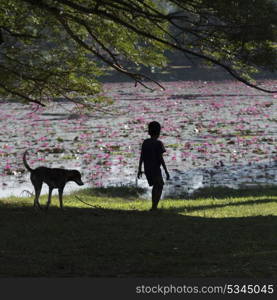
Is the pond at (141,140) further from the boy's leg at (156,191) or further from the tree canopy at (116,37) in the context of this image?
the boy's leg at (156,191)

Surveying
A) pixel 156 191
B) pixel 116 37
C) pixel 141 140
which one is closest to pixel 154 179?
pixel 156 191

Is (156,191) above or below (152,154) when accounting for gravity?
below

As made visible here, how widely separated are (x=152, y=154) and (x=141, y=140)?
49.9 feet

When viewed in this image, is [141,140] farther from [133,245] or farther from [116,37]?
[133,245]

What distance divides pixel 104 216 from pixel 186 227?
2075 millimetres

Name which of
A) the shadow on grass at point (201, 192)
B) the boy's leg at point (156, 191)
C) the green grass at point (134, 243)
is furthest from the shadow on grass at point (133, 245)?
the shadow on grass at point (201, 192)

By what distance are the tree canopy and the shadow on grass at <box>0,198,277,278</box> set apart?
2843 mm

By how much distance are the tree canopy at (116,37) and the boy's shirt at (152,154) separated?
1.49 metres

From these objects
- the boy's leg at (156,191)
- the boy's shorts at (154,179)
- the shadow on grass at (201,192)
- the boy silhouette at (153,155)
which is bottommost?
the shadow on grass at (201,192)

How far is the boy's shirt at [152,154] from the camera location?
1317cm

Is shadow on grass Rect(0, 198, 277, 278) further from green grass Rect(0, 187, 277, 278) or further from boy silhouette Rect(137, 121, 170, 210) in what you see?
boy silhouette Rect(137, 121, 170, 210)

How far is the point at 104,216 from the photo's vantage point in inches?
502

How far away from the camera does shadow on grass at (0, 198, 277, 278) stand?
7992 millimetres

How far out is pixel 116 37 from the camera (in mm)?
15148
